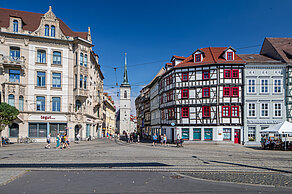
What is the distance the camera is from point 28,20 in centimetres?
4219

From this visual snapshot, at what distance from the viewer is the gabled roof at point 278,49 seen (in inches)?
1446

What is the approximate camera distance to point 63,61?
41.4 m

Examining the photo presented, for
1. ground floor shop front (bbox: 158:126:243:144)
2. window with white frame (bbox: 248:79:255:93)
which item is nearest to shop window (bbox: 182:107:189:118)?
ground floor shop front (bbox: 158:126:243:144)

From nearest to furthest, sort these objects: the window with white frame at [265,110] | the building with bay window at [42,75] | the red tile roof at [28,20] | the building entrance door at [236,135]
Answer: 1. the window with white frame at [265,110]
2. the building entrance door at [236,135]
3. the building with bay window at [42,75]
4. the red tile roof at [28,20]

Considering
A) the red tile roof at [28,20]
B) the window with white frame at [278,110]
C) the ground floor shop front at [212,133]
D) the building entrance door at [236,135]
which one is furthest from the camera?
the red tile roof at [28,20]

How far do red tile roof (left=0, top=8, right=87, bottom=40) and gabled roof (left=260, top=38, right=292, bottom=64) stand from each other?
102ft

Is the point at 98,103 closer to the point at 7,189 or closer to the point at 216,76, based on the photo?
the point at 216,76

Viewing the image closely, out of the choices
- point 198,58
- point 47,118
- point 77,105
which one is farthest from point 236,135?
point 47,118

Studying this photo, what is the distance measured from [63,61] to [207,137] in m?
25.9

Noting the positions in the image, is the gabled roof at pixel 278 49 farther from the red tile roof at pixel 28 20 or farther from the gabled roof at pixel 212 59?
the red tile roof at pixel 28 20

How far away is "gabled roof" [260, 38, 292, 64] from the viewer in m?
36.7

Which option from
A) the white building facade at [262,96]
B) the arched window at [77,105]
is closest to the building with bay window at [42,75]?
the arched window at [77,105]

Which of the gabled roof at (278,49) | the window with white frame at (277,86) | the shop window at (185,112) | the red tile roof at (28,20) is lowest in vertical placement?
the shop window at (185,112)

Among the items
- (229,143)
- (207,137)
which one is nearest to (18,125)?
(207,137)
